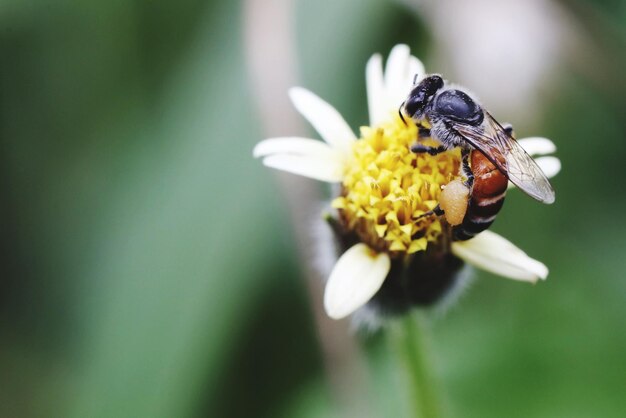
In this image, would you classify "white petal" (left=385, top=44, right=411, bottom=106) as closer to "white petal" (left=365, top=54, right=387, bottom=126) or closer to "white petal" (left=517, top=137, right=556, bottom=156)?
"white petal" (left=365, top=54, right=387, bottom=126)

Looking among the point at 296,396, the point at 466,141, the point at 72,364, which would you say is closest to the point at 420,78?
the point at 466,141

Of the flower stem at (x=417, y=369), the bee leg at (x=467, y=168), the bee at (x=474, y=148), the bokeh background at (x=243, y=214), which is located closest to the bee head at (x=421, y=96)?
the bee at (x=474, y=148)

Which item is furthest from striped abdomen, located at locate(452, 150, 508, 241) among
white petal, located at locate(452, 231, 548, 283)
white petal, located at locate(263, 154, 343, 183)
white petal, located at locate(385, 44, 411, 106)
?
white petal, located at locate(385, 44, 411, 106)

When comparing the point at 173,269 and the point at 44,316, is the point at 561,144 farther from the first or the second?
the point at 44,316

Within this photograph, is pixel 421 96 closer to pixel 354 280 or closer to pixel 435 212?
pixel 435 212

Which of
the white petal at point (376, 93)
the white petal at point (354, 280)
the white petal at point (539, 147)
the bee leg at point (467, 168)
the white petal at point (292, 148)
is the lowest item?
the white petal at point (354, 280)

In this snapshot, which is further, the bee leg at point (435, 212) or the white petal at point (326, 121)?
the white petal at point (326, 121)

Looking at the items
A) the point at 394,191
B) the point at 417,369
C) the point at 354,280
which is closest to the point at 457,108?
the point at 394,191

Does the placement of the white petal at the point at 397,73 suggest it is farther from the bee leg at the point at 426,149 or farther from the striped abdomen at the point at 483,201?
the striped abdomen at the point at 483,201
